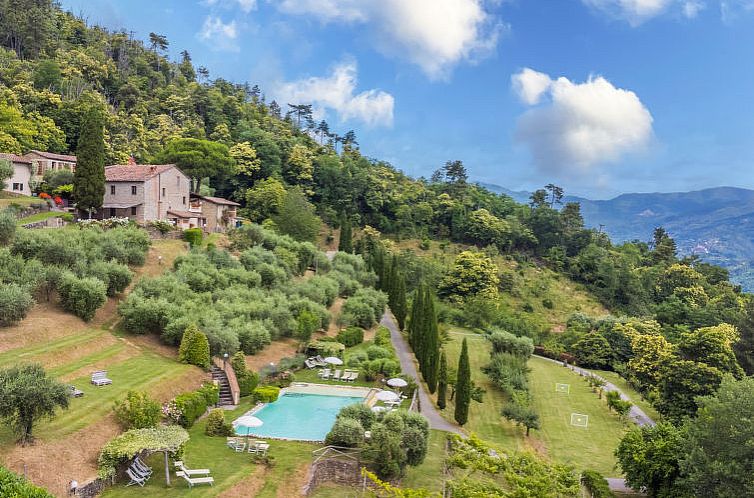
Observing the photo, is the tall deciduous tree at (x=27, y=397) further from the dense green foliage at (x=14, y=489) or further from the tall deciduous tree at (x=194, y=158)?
the tall deciduous tree at (x=194, y=158)

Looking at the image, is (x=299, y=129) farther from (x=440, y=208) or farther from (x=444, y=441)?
(x=444, y=441)

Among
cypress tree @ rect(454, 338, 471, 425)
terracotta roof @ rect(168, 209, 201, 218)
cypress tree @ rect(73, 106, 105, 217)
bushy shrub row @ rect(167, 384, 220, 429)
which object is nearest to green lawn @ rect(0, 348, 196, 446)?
bushy shrub row @ rect(167, 384, 220, 429)

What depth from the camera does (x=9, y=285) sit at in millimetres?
23453

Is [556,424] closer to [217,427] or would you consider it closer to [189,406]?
[217,427]

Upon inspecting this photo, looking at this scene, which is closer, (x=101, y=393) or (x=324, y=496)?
(x=324, y=496)

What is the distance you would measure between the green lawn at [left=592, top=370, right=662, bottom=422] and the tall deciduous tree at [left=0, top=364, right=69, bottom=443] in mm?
36135

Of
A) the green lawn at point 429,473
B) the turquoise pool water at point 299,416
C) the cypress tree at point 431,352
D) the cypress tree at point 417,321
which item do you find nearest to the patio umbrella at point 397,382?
the turquoise pool water at point 299,416

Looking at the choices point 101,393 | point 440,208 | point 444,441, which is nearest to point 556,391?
point 444,441

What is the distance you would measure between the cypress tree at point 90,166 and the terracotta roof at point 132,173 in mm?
4043

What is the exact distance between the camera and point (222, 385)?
87.6 ft

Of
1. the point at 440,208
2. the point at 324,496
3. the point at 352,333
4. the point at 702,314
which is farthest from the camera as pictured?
the point at 440,208

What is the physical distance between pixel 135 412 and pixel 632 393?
136ft

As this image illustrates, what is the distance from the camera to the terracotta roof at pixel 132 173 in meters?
43.4

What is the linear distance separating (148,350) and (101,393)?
6.63 metres
